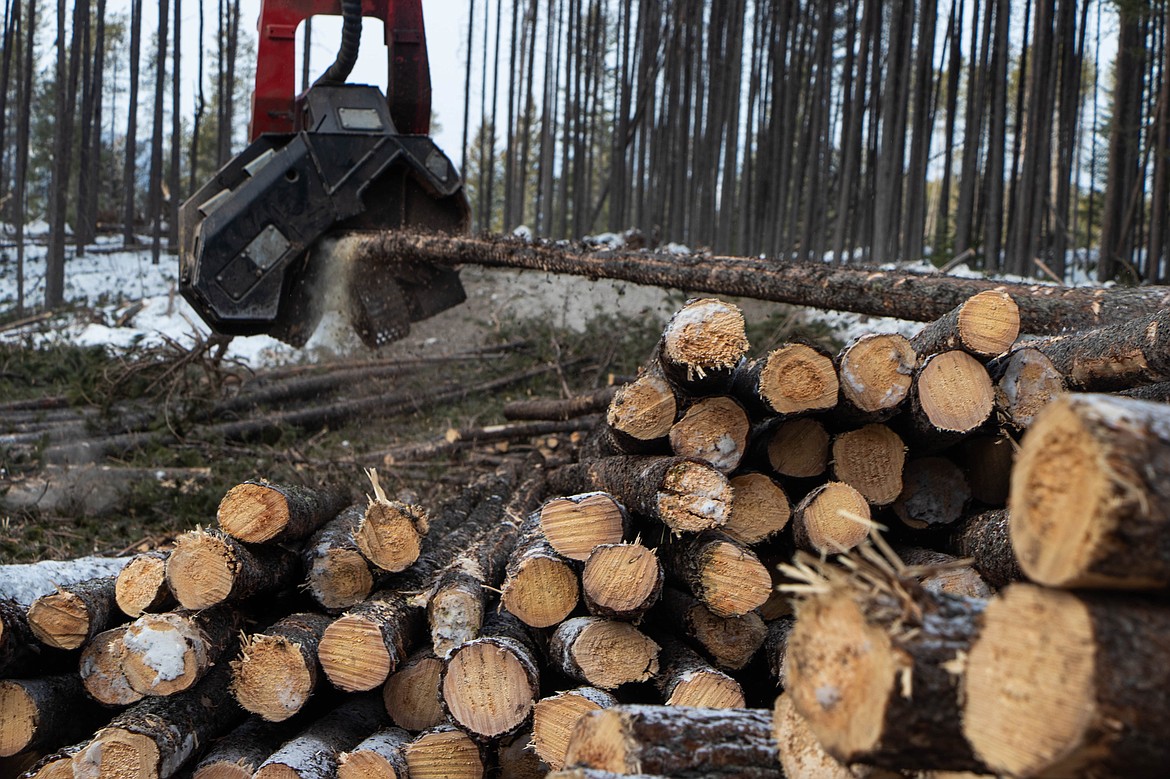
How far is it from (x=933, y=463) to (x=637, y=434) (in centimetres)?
107

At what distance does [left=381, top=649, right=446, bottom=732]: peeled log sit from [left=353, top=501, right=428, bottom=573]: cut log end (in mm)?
372

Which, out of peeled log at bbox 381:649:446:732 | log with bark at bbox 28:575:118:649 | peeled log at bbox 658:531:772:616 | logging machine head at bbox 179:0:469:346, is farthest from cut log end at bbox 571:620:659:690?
logging machine head at bbox 179:0:469:346

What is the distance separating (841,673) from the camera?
5.25 feet

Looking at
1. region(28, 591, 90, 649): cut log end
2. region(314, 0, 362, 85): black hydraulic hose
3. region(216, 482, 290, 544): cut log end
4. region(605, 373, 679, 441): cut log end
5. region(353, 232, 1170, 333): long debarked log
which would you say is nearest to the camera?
region(28, 591, 90, 649): cut log end

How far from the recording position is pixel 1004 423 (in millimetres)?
3324

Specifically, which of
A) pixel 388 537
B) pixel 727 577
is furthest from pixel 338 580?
pixel 727 577

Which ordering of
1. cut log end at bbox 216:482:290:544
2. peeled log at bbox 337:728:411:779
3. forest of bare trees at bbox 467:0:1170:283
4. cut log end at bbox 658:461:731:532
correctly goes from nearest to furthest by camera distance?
1. peeled log at bbox 337:728:411:779
2. cut log end at bbox 658:461:731:532
3. cut log end at bbox 216:482:290:544
4. forest of bare trees at bbox 467:0:1170:283

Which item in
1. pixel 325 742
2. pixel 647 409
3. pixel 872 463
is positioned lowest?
pixel 325 742

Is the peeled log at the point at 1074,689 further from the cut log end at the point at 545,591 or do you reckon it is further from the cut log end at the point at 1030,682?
the cut log end at the point at 545,591

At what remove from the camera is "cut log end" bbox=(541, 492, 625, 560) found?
3162 millimetres

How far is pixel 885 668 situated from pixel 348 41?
6.14 metres

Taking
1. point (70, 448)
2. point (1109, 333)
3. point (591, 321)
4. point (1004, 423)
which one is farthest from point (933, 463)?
point (591, 321)

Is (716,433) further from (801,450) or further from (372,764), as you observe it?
(372,764)

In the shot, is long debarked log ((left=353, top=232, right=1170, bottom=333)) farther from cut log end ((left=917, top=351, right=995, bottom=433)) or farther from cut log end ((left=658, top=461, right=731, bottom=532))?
cut log end ((left=658, top=461, right=731, bottom=532))
